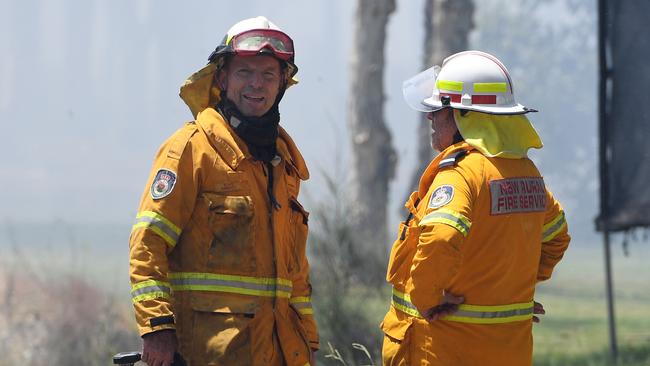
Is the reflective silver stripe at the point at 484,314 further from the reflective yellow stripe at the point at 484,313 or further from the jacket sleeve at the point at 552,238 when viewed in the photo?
the jacket sleeve at the point at 552,238

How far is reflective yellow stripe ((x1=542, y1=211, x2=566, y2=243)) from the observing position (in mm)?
5008

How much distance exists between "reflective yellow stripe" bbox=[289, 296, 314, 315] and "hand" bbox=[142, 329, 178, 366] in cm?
60

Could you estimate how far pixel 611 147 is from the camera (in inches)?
371

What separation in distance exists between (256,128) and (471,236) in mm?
869

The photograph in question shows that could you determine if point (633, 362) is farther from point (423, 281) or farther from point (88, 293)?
point (423, 281)

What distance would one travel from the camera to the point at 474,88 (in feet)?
15.5

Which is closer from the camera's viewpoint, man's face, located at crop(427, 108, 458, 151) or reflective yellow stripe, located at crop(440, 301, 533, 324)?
reflective yellow stripe, located at crop(440, 301, 533, 324)

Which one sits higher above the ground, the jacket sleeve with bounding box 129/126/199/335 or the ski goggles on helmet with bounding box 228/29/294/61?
the ski goggles on helmet with bounding box 228/29/294/61

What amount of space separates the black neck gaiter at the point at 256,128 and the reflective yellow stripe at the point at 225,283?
45cm

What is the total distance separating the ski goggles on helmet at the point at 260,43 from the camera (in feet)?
15.0

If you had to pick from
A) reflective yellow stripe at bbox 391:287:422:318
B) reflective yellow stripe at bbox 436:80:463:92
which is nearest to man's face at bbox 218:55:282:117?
reflective yellow stripe at bbox 436:80:463:92

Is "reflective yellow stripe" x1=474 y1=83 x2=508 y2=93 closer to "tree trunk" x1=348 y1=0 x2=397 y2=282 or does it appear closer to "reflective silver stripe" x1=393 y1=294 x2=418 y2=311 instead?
"reflective silver stripe" x1=393 y1=294 x2=418 y2=311

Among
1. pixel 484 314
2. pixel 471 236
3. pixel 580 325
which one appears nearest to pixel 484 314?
pixel 484 314

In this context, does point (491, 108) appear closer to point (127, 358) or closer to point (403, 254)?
point (403, 254)
